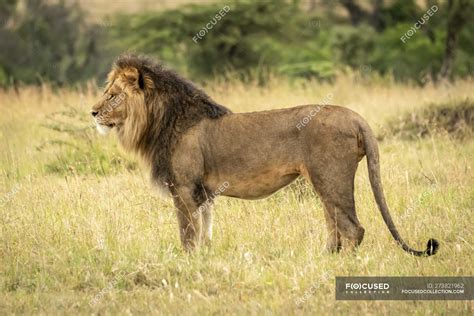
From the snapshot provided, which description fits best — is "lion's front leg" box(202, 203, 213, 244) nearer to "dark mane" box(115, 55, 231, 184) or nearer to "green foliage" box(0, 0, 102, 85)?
"dark mane" box(115, 55, 231, 184)

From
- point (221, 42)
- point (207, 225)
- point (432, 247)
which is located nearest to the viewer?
point (432, 247)

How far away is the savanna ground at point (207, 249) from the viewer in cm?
548

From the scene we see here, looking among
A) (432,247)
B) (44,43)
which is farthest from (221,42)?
(432,247)

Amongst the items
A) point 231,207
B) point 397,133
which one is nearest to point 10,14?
point 397,133

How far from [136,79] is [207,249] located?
1539mm

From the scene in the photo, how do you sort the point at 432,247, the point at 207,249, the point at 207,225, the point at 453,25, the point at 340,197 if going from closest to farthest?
the point at 432,247 → the point at 340,197 → the point at 207,249 → the point at 207,225 → the point at 453,25

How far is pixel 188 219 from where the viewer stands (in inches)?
255

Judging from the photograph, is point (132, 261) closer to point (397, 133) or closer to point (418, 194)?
point (418, 194)

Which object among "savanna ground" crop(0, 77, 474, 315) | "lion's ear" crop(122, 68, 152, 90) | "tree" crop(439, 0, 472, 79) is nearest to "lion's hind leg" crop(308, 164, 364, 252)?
"savanna ground" crop(0, 77, 474, 315)

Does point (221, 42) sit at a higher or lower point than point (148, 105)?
lower

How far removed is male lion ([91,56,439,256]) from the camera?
6.15 metres

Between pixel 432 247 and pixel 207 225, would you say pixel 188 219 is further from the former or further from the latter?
pixel 432 247

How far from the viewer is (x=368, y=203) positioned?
775cm

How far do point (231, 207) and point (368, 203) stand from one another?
4.37ft
